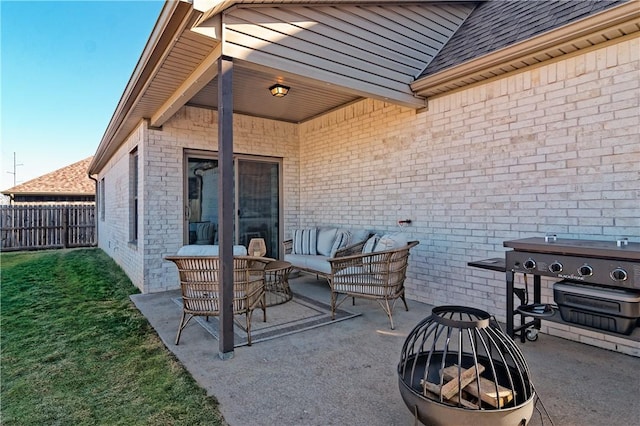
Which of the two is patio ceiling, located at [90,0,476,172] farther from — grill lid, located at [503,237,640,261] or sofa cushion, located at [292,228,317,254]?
grill lid, located at [503,237,640,261]

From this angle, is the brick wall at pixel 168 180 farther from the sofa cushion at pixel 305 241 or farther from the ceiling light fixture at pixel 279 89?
the sofa cushion at pixel 305 241

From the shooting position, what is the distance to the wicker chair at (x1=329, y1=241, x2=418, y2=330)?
12.0 feet

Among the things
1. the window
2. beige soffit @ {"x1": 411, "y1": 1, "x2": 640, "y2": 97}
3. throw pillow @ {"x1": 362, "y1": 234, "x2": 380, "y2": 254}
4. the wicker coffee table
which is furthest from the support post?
the window

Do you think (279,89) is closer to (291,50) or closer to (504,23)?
(291,50)

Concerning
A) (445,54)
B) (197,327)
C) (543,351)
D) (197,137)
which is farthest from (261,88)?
(543,351)

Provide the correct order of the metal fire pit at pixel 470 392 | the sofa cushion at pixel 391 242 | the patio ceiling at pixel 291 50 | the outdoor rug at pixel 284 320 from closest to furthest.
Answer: the metal fire pit at pixel 470 392 < the patio ceiling at pixel 291 50 < the outdoor rug at pixel 284 320 < the sofa cushion at pixel 391 242

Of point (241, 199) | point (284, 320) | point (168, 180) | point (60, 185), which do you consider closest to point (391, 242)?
point (284, 320)

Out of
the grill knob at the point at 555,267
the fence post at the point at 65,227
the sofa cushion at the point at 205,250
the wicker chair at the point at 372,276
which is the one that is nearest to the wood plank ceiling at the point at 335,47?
the sofa cushion at the point at 205,250

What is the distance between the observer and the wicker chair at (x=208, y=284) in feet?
9.81

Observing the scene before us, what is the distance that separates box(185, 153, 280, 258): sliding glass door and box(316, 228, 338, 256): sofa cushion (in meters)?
1.28

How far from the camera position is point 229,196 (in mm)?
2842

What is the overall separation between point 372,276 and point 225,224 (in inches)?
68.6

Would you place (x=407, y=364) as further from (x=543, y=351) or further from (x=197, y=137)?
(x=197, y=137)

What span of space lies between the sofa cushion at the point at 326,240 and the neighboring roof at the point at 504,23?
2.63 m
